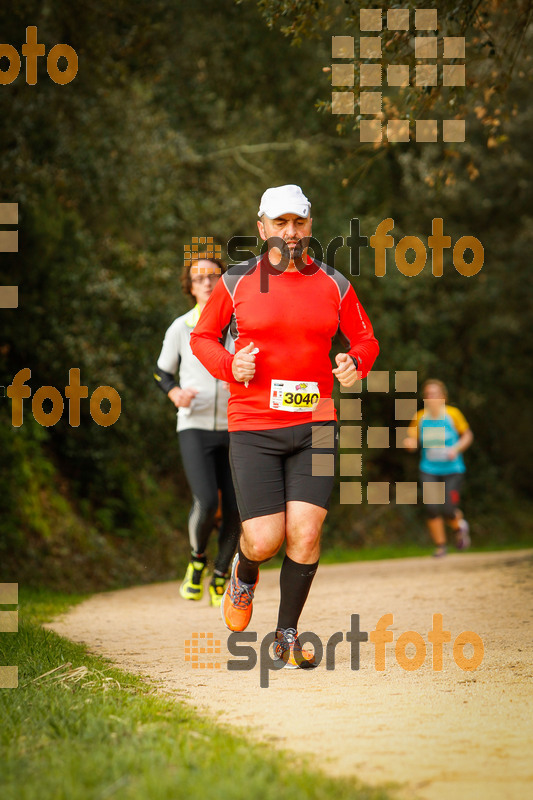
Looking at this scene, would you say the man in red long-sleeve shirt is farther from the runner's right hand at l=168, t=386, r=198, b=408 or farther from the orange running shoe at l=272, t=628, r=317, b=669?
the runner's right hand at l=168, t=386, r=198, b=408

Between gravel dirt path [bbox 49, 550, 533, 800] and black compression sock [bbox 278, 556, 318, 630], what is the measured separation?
31 cm

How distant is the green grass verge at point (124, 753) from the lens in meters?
3.03

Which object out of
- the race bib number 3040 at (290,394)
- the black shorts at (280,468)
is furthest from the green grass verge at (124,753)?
the race bib number 3040 at (290,394)

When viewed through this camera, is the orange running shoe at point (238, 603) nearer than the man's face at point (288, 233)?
No

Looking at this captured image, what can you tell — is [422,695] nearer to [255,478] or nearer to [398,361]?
[255,478]

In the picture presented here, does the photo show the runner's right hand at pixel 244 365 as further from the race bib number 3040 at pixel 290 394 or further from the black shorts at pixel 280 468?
the black shorts at pixel 280 468

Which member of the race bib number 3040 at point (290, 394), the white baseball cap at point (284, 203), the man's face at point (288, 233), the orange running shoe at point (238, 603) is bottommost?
the orange running shoe at point (238, 603)

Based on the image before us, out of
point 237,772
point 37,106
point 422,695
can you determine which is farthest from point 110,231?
point 237,772

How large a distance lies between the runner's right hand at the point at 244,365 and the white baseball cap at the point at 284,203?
748mm

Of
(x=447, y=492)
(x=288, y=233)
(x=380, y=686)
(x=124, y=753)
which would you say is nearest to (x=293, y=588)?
(x=380, y=686)

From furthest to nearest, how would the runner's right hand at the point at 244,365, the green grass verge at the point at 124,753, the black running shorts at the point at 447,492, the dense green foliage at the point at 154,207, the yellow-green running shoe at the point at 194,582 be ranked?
1. the black running shorts at the point at 447,492
2. the dense green foliage at the point at 154,207
3. the yellow-green running shoe at the point at 194,582
4. the runner's right hand at the point at 244,365
5. the green grass verge at the point at 124,753

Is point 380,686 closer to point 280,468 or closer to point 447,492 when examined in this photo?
point 280,468

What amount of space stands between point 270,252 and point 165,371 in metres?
2.60

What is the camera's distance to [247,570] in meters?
5.57
